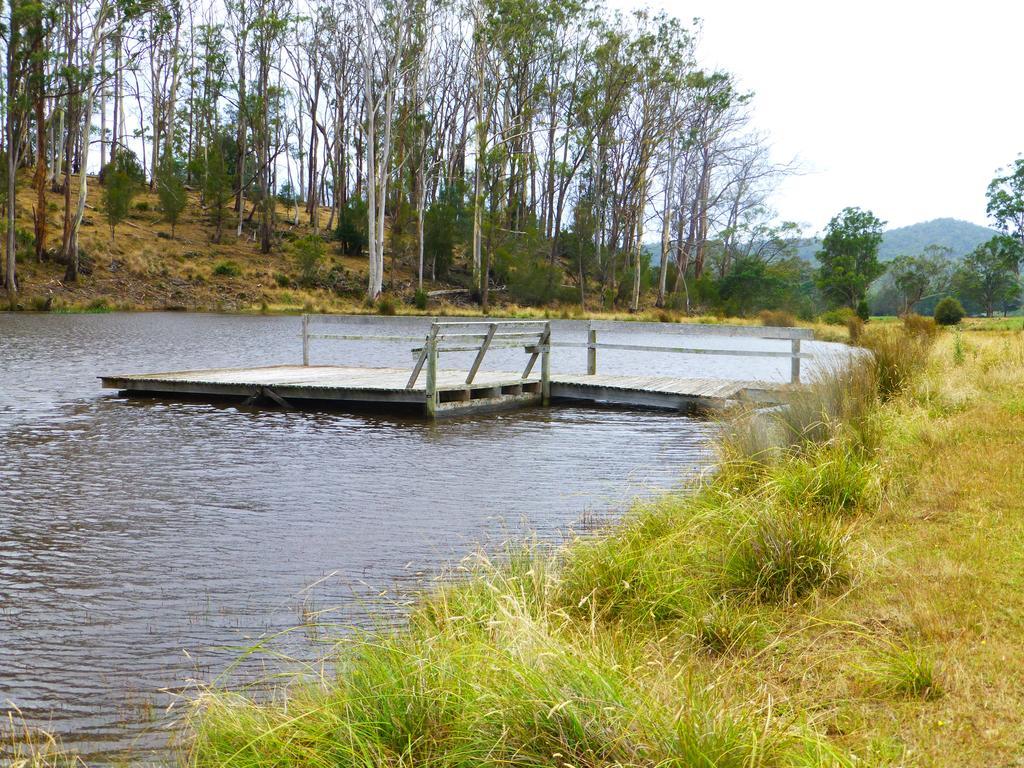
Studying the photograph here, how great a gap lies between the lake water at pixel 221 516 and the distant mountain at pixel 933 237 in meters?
134

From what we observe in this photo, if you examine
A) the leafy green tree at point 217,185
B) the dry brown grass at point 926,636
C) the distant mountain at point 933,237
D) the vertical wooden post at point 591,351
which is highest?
the distant mountain at point 933,237

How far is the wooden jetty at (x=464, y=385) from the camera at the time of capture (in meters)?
12.9

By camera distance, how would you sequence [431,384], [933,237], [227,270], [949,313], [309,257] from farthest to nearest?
[933,237] → [309,257] → [227,270] → [949,313] → [431,384]

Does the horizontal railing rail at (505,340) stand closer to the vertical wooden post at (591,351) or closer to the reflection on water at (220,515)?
the vertical wooden post at (591,351)

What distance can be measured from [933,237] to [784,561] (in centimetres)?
15466

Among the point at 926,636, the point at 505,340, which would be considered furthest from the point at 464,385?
the point at 926,636

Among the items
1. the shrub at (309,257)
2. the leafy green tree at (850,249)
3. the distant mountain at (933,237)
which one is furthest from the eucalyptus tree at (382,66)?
the distant mountain at (933,237)

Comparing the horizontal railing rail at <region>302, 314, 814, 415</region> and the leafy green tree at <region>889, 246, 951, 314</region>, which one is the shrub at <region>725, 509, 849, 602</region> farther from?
the leafy green tree at <region>889, 246, 951, 314</region>

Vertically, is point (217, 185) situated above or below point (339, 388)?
above

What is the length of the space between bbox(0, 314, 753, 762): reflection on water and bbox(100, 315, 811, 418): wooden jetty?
0.42m

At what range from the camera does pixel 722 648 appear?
3998 millimetres

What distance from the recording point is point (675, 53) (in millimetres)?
48031

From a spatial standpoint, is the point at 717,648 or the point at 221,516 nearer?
the point at 717,648

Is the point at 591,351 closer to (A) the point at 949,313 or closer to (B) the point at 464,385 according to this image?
(B) the point at 464,385
